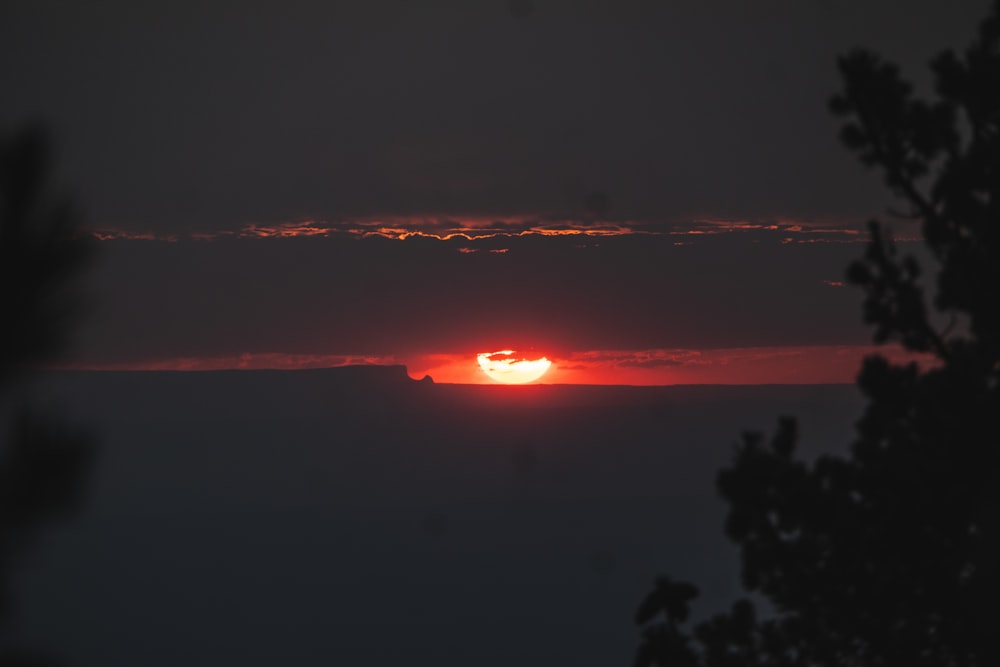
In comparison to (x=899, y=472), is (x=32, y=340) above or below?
below

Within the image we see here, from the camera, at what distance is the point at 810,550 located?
11969 mm

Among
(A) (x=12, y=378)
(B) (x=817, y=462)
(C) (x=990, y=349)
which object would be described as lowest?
(A) (x=12, y=378)

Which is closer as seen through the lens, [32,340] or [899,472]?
[32,340]

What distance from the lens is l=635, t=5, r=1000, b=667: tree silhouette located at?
11289 millimetres

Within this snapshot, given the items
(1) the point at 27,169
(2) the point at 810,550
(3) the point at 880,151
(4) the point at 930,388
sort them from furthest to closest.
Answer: (3) the point at 880,151 → (2) the point at 810,550 → (4) the point at 930,388 → (1) the point at 27,169

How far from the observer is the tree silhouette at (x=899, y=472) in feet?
37.0

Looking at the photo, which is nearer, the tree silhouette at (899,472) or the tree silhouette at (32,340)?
the tree silhouette at (32,340)

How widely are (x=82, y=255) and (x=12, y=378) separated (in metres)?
0.54

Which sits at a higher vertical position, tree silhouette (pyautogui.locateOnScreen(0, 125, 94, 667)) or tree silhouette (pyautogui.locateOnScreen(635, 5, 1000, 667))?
tree silhouette (pyautogui.locateOnScreen(635, 5, 1000, 667))

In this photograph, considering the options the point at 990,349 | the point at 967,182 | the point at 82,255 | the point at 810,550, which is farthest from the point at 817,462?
the point at 82,255

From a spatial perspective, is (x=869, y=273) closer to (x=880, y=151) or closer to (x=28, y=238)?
(x=880, y=151)

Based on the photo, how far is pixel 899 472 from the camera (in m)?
11.7

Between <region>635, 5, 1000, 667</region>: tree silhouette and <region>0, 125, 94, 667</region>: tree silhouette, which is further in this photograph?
<region>635, 5, 1000, 667</region>: tree silhouette

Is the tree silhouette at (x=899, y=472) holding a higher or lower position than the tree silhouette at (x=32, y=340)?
higher
